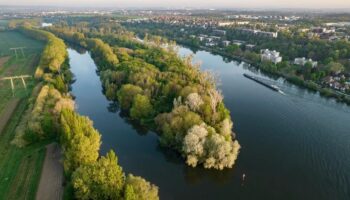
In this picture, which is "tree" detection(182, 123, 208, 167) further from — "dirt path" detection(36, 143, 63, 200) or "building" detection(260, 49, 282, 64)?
"building" detection(260, 49, 282, 64)

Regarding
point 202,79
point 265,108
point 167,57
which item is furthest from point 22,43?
point 265,108

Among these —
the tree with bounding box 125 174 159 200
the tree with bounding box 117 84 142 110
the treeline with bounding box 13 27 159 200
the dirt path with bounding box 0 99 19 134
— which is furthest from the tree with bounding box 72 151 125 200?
the tree with bounding box 117 84 142 110

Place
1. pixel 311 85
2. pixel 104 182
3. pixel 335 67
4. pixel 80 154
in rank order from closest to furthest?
pixel 104 182, pixel 80 154, pixel 311 85, pixel 335 67

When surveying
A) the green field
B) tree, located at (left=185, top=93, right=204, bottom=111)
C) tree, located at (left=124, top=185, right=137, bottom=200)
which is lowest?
the green field

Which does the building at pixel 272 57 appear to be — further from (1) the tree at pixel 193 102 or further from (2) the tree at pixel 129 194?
(2) the tree at pixel 129 194

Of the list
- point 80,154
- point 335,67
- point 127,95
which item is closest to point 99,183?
point 80,154

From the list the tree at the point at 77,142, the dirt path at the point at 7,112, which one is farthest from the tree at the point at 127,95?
the dirt path at the point at 7,112

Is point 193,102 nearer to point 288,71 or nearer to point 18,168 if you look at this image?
point 18,168
